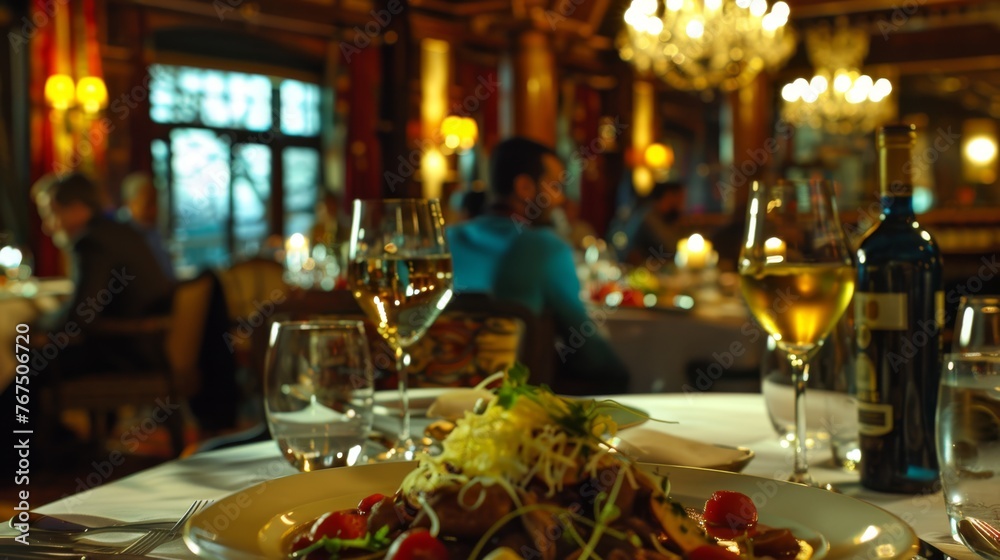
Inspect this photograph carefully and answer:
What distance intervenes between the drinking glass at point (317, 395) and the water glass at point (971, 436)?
52 centimetres

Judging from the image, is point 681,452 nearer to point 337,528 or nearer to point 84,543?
point 337,528

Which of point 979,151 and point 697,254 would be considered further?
point 979,151

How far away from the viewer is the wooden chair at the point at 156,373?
4.60 m

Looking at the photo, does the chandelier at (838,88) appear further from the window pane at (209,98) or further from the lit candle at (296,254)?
the lit candle at (296,254)

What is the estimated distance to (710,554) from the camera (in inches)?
23.4

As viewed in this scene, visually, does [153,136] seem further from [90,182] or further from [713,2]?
[713,2]

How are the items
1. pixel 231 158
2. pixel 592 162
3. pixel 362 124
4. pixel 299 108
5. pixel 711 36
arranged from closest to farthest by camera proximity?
pixel 711 36 → pixel 231 158 → pixel 362 124 → pixel 299 108 → pixel 592 162

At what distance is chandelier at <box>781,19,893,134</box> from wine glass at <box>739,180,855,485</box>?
11180 mm

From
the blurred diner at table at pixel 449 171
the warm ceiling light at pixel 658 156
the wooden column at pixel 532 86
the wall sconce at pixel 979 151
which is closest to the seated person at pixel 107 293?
the blurred diner at table at pixel 449 171

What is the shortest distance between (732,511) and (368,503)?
26 cm

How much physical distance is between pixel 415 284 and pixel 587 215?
14.5 m

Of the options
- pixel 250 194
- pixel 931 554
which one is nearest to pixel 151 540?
pixel 931 554

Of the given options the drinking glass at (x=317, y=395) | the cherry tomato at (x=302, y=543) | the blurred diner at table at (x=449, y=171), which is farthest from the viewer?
the blurred diner at table at (x=449, y=171)

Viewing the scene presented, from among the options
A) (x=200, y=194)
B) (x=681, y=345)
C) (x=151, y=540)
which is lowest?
(x=681, y=345)
